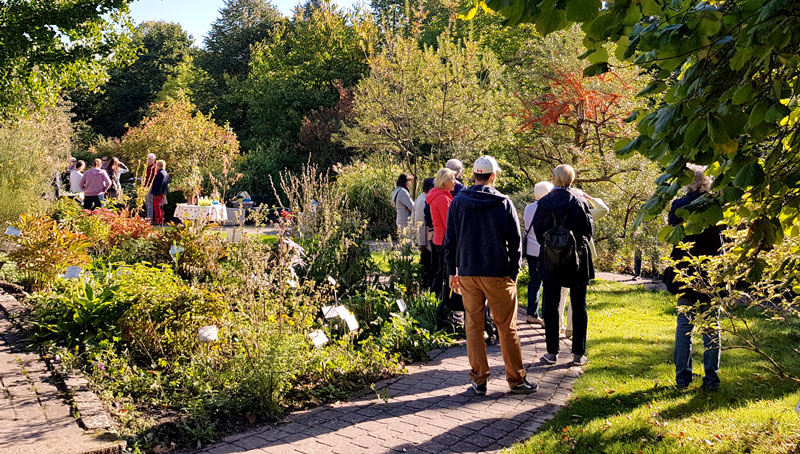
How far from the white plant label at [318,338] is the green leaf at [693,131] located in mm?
3904

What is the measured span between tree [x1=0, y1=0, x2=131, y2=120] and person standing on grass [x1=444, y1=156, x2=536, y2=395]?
10.5 meters

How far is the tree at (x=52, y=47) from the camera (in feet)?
38.9

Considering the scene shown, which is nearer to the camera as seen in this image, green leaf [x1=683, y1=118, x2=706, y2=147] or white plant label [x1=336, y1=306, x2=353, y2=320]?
green leaf [x1=683, y1=118, x2=706, y2=147]

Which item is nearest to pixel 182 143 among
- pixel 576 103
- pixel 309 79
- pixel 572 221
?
pixel 309 79

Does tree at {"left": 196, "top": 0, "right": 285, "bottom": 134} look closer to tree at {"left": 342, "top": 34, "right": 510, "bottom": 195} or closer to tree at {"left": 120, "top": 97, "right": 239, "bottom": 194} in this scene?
tree at {"left": 120, "top": 97, "right": 239, "bottom": 194}

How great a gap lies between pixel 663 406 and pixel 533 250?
281cm

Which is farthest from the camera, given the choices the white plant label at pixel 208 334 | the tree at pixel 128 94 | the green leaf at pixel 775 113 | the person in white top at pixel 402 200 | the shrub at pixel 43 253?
the tree at pixel 128 94

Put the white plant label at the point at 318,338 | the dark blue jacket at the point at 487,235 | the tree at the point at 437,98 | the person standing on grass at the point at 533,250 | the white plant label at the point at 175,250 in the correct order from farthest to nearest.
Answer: the tree at the point at 437,98
the white plant label at the point at 175,250
the person standing on grass at the point at 533,250
the white plant label at the point at 318,338
the dark blue jacket at the point at 487,235

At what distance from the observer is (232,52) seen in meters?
42.8

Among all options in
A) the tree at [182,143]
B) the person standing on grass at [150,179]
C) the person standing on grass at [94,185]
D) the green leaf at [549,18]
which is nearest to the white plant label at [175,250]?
the green leaf at [549,18]

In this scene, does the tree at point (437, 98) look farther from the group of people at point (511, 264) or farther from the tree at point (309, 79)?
the tree at point (309, 79)

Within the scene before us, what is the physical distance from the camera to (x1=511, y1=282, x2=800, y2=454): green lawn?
4.10m

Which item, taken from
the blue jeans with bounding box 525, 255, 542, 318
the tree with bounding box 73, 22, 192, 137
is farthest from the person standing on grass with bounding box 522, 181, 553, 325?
the tree with bounding box 73, 22, 192, 137

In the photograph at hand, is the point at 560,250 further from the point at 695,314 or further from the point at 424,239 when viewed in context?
the point at 424,239
